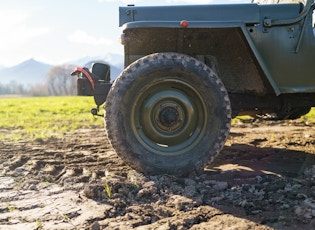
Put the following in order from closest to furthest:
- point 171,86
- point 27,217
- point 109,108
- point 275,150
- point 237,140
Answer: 1. point 27,217
2. point 109,108
3. point 171,86
4. point 275,150
5. point 237,140

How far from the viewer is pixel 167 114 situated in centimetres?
368

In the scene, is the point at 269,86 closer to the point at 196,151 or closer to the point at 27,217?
the point at 196,151

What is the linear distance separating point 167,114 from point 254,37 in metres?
1.14

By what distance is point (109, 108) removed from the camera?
3531mm

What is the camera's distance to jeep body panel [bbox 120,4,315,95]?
12.5 ft

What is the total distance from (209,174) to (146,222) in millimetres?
1212

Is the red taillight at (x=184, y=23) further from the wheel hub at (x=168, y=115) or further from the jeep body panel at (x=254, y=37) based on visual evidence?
the wheel hub at (x=168, y=115)

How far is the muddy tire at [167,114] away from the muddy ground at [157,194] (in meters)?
0.19

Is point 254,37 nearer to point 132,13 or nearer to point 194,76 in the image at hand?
point 194,76

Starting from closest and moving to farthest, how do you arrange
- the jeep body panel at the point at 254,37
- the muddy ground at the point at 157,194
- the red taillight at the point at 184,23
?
the muddy ground at the point at 157,194, the red taillight at the point at 184,23, the jeep body panel at the point at 254,37

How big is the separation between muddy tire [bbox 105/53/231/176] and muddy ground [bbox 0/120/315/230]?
19cm

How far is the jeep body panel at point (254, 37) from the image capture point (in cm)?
382

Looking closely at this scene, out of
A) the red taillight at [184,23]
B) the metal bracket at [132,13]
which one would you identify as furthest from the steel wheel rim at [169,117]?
the metal bracket at [132,13]

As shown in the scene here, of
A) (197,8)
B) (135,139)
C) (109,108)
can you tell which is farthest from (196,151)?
(197,8)
